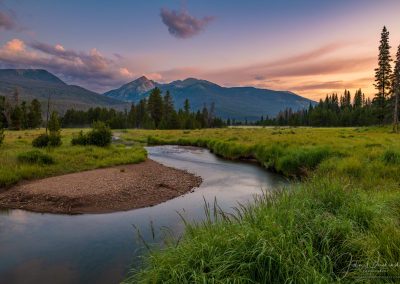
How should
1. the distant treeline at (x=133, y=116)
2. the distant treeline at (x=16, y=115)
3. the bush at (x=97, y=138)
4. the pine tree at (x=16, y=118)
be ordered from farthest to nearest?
the distant treeline at (x=133, y=116), the pine tree at (x=16, y=118), the distant treeline at (x=16, y=115), the bush at (x=97, y=138)

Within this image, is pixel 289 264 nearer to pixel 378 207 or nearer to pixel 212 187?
pixel 378 207

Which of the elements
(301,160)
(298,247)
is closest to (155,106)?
(301,160)

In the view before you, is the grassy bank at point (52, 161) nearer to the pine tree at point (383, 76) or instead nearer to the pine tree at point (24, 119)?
the pine tree at point (383, 76)

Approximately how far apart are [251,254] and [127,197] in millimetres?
12903

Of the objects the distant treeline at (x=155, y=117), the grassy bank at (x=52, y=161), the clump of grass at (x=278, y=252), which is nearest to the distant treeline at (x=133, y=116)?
the distant treeline at (x=155, y=117)

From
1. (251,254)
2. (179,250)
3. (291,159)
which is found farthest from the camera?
(291,159)

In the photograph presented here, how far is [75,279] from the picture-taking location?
8414 mm

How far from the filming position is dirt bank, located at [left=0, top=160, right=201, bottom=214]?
50.8ft

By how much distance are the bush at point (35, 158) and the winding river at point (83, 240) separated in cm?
947

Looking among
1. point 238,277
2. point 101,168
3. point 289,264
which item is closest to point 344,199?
point 289,264

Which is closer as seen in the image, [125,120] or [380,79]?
[380,79]

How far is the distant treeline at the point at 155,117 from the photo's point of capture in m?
104

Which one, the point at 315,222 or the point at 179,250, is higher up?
the point at 315,222

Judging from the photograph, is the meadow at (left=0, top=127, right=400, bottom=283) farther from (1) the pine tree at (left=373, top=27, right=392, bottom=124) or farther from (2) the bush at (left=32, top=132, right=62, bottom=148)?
(1) the pine tree at (left=373, top=27, right=392, bottom=124)
